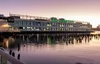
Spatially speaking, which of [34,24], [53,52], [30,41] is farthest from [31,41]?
[34,24]

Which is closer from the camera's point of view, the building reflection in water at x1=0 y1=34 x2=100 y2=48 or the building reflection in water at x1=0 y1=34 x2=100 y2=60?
the building reflection in water at x1=0 y1=34 x2=100 y2=60

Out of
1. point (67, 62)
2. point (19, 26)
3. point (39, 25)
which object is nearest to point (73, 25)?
point (39, 25)

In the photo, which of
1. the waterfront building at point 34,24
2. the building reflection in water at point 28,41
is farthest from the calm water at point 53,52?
the waterfront building at point 34,24

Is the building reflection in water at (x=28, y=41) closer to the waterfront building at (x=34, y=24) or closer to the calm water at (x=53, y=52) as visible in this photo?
the calm water at (x=53, y=52)

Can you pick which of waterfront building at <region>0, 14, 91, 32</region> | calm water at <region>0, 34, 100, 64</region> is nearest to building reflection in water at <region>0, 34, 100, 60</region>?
calm water at <region>0, 34, 100, 64</region>

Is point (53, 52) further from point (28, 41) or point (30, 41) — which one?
point (30, 41)

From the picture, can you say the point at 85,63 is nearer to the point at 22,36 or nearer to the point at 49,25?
the point at 22,36

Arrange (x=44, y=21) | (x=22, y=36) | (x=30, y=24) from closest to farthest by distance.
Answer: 1. (x=22, y=36)
2. (x=30, y=24)
3. (x=44, y=21)

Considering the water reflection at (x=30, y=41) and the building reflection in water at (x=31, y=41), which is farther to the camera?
the building reflection in water at (x=31, y=41)

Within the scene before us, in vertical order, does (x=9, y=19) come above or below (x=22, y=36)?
above

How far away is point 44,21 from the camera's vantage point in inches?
5778

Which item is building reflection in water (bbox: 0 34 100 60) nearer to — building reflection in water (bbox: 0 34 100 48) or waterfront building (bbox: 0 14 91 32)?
building reflection in water (bbox: 0 34 100 48)

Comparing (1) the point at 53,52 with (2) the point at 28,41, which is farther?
(2) the point at 28,41

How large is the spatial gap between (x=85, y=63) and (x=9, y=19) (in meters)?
99.1
